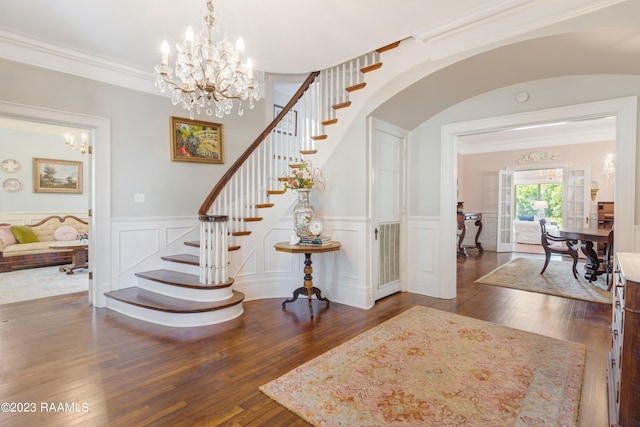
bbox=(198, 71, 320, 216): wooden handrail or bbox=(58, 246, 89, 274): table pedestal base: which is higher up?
bbox=(198, 71, 320, 216): wooden handrail

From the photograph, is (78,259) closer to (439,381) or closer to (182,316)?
(182,316)

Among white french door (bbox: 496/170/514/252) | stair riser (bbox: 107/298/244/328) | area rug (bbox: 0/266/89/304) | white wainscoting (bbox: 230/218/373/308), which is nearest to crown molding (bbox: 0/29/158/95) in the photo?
white wainscoting (bbox: 230/218/373/308)

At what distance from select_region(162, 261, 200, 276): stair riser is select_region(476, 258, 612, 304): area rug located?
4.36 metres

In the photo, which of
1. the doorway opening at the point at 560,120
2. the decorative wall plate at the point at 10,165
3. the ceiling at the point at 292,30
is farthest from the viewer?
the decorative wall plate at the point at 10,165

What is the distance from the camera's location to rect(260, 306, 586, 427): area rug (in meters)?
1.84

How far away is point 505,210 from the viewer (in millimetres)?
8375

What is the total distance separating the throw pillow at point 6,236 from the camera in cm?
611

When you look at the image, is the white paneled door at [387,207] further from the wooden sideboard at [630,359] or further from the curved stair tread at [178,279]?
the wooden sideboard at [630,359]

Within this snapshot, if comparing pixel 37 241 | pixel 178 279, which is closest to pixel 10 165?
pixel 37 241

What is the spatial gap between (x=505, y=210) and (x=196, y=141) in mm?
7844

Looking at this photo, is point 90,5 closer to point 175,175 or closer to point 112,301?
point 175,175

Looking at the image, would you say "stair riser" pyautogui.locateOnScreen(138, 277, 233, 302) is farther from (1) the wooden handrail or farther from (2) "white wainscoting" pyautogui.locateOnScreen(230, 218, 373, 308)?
(1) the wooden handrail

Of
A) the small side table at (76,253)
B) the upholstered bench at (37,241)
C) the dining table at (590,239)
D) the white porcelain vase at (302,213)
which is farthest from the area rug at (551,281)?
the upholstered bench at (37,241)

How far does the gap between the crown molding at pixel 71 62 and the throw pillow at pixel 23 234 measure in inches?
182
